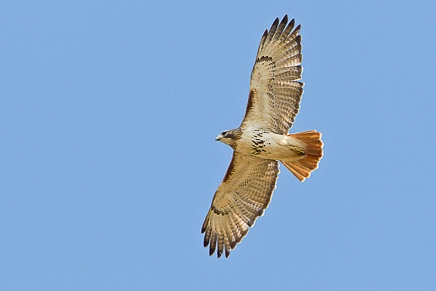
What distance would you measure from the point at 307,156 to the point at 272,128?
2.73 feet

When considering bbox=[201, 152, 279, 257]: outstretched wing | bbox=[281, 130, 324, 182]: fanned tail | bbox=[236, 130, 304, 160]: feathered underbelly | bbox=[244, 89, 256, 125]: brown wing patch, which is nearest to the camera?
bbox=[281, 130, 324, 182]: fanned tail

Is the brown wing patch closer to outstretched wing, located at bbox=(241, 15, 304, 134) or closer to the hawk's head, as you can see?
outstretched wing, located at bbox=(241, 15, 304, 134)

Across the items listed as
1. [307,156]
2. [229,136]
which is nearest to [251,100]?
[229,136]

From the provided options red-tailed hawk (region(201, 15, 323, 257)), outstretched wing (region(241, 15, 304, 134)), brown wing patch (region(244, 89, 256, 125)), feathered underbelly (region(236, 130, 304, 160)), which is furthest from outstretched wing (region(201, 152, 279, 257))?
brown wing patch (region(244, 89, 256, 125))

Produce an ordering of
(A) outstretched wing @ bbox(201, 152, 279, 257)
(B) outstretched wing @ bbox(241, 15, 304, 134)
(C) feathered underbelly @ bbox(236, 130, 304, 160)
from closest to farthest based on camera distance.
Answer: (C) feathered underbelly @ bbox(236, 130, 304, 160) < (B) outstretched wing @ bbox(241, 15, 304, 134) < (A) outstretched wing @ bbox(201, 152, 279, 257)

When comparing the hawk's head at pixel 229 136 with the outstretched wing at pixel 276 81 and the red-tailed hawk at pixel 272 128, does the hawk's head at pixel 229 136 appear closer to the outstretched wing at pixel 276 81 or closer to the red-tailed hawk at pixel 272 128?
the red-tailed hawk at pixel 272 128

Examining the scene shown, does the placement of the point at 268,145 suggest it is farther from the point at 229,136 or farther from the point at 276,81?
the point at 276,81

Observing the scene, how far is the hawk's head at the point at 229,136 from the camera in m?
15.3

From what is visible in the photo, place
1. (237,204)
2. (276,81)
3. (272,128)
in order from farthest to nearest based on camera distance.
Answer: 1. (237,204)
2. (272,128)
3. (276,81)

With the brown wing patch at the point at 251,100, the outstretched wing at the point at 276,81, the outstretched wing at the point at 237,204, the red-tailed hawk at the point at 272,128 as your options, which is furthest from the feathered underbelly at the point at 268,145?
the outstretched wing at the point at 237,204

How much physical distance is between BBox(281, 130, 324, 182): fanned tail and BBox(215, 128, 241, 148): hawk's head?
2.96ft

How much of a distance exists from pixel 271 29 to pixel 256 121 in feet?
5.27

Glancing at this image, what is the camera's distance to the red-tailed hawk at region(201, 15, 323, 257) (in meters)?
15.4

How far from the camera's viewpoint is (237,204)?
16719 mm
